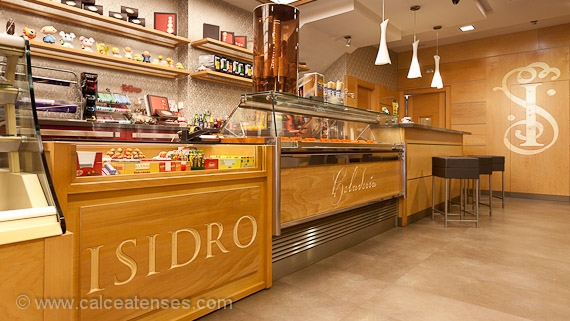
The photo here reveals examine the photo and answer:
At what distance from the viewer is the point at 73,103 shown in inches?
155

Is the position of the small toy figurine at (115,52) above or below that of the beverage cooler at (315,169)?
above

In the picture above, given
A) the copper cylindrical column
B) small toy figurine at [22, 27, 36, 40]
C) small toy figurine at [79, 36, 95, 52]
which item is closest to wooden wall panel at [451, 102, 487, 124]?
the copper cylindrical column

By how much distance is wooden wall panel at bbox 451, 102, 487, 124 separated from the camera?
25.2ft

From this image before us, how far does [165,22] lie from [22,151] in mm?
3920

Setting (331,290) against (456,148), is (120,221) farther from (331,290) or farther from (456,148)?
(456,148)

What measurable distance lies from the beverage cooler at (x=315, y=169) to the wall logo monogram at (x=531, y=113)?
4.91m

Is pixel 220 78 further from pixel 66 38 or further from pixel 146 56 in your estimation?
pixel 66 38

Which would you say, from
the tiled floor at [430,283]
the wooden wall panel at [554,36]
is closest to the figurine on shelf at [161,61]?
the tiled floor at [430,283]

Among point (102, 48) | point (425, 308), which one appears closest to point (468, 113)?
point (425, 308)

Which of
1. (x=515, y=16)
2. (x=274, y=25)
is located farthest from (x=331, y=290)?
(x=515, y=16)

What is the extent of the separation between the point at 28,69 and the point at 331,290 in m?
1.88

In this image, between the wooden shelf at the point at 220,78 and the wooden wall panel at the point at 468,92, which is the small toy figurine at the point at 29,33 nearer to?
the wooden shelf at the point at 220,78

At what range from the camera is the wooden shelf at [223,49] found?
489 centimetres

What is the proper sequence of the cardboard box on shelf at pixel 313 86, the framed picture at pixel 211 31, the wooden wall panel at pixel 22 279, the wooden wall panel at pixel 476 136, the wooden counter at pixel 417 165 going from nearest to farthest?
the wooden wall panel at pixel 22 279 → the cardboard box on shelf at pixel 313 86 → the wooden counter at pixel 417 165 → the framed picture at pixel 211 31 → the wooden wall panel at pixel 476 136
